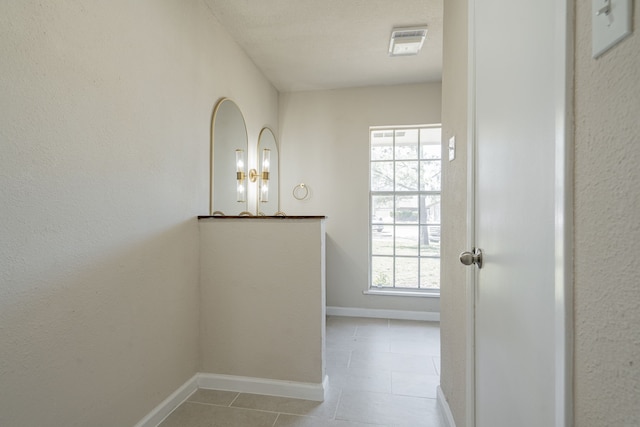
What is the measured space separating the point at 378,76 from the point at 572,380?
10.8 ft

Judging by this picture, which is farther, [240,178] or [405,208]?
[405,208]

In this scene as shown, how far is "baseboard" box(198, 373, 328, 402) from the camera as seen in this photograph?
189 cm

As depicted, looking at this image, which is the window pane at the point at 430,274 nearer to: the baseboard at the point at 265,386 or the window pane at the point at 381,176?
the window pane at the point at 381,176

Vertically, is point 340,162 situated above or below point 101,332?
above

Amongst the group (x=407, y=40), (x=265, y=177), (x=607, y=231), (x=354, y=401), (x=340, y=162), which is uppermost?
(x=407, y=40)

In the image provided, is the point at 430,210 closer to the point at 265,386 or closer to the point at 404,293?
the point at 404,293

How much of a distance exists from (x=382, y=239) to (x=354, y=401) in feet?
6.57

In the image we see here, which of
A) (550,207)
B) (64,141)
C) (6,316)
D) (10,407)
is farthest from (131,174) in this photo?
(550,207)

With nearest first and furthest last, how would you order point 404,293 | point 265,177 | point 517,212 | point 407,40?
point 517,212, point 407,40, point 265,177, point 404,293

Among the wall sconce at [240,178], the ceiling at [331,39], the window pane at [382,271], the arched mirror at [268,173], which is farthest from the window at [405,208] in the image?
the wall sconce at [240,178]

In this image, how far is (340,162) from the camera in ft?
11.8

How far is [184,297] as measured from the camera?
1.89m

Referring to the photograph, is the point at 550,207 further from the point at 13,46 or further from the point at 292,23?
the point at 292,23

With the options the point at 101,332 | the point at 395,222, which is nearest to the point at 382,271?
the point at 395,222
